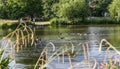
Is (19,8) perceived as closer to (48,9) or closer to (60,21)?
(48,9)

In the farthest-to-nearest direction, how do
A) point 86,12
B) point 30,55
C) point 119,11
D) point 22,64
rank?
point 86,12 → point 119,11 → point 30,55 → point 22,64

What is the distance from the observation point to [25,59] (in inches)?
1312

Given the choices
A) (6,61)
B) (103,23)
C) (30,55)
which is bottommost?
(103,23)

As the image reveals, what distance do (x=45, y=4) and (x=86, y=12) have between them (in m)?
14.3

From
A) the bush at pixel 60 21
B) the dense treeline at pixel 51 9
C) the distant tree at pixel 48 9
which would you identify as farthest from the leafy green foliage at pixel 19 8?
the bush at pixel 60 21

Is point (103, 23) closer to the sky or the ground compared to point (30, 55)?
closer to the ground

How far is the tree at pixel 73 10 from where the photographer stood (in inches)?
4018

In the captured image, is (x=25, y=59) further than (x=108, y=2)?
No

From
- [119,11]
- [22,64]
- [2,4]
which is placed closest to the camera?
[22,64]

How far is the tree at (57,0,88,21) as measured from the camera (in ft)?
335

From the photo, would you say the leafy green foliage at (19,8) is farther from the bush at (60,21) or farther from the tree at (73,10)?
the bush at (60,21)

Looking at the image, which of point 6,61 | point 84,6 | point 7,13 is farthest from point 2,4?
point 6,61

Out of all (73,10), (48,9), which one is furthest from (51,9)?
(73,10)

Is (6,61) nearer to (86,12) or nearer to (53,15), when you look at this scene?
(86,12)
